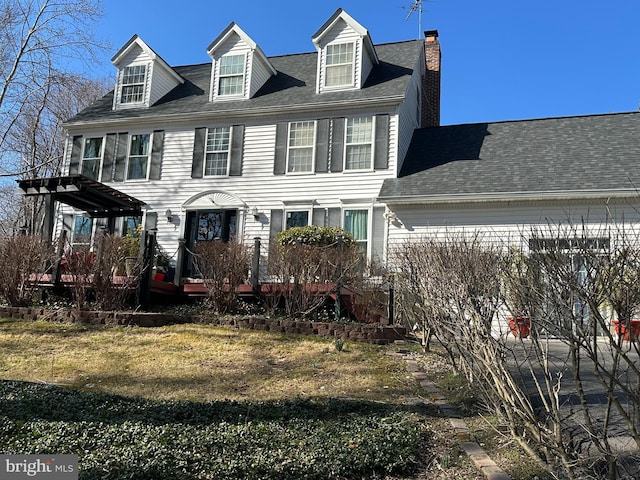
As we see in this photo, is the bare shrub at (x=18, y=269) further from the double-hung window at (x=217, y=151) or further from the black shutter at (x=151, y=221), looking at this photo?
the double-hung window at (x=217, y=151)

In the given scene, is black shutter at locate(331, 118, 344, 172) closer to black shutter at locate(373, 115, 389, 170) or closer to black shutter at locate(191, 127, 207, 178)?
black shutter at locate(373, 115, 389, 170)

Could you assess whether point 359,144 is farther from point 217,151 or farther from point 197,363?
point 197,363

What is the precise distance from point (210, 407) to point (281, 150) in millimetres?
10544

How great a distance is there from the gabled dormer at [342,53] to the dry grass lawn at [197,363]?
860 centimetres

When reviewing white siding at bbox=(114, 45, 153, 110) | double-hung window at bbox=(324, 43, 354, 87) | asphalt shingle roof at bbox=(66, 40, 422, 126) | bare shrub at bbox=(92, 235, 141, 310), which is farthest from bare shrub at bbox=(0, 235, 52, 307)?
double-hung window at bbox=(324, 43, 354, 87)

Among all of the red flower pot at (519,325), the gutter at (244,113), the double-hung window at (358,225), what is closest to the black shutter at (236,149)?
the gutter at (244,113)

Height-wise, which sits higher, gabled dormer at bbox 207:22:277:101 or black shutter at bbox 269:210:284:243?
gabled dormer at bbox 207:22:277:101

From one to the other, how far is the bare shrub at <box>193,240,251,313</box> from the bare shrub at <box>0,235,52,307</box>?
332cm

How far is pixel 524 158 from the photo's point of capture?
13.6m

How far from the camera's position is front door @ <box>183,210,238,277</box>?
14.9m

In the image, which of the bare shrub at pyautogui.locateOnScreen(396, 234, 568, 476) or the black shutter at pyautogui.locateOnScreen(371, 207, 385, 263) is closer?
the bare shrub at pyautogui.locateOnScreen(396, 234, 568, 476)

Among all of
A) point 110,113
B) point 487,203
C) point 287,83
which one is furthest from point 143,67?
point 487,203

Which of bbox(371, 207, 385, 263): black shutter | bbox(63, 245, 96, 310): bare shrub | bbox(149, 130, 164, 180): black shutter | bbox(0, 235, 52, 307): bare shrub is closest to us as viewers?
bbox(63, 245, 96, 310): bare shrub

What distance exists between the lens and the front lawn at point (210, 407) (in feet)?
12.8
